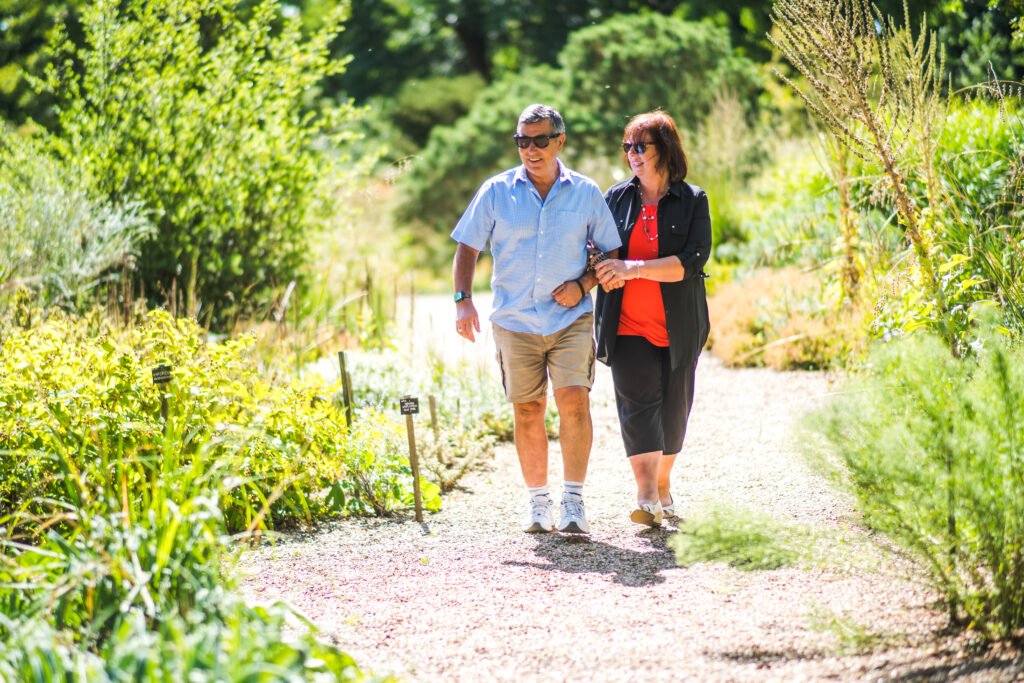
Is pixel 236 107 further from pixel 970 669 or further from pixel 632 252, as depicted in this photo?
pixel 970 669

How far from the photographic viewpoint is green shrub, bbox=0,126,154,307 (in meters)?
5.82

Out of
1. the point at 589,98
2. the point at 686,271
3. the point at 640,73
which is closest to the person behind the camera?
the point at 686,271

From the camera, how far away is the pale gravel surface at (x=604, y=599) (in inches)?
97.9

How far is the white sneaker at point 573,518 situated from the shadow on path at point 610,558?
0.04 m

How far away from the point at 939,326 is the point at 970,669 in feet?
6.56

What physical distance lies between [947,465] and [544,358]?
5.86 ft

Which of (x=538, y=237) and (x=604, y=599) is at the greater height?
(x=538, y=237)

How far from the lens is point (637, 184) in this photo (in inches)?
154

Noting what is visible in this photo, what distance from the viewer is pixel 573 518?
3.77 m

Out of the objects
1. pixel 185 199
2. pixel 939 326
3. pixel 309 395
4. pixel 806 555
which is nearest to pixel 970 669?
pixel 806 555

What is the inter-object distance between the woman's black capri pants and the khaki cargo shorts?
135mm

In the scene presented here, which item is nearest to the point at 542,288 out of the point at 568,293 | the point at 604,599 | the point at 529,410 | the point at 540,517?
the point at 568,293

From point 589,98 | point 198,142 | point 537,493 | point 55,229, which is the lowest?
point 537,493

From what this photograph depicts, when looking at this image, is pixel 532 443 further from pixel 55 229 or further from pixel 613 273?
pixel 55 229
